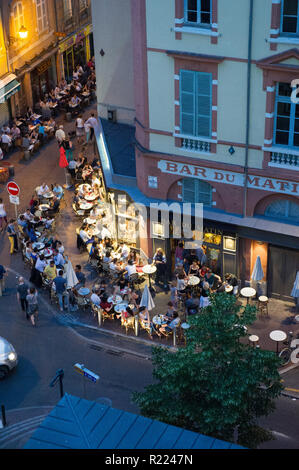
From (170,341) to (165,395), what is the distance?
8.87m

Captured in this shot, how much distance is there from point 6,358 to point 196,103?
1151cm

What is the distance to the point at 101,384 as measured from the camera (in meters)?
28.3

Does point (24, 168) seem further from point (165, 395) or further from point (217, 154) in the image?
point (165, 395)

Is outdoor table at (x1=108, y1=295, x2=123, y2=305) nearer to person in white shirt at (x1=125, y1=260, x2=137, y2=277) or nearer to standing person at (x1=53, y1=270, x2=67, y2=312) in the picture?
person in white shirt at (x1=125, y1=260, x2=137, y2=277)

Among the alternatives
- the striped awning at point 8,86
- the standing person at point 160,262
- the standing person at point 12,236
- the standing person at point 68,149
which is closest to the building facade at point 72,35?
the striped awning at point 8,86

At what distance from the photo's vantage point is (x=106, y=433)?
17906mm

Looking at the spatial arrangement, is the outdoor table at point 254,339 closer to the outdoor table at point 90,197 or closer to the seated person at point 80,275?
the seated person at point 80,275

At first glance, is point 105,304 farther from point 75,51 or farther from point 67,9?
point 75,51

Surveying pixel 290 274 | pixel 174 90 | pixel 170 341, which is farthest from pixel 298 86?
pixel 170 341

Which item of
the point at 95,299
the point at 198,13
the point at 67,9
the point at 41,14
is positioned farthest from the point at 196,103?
the point at 67,9

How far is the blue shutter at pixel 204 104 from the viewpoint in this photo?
28.9 meters

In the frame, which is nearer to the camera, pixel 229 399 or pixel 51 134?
pixel 229 399

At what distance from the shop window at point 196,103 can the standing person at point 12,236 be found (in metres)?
9.80

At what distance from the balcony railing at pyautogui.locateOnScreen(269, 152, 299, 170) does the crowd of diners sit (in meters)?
17.0
